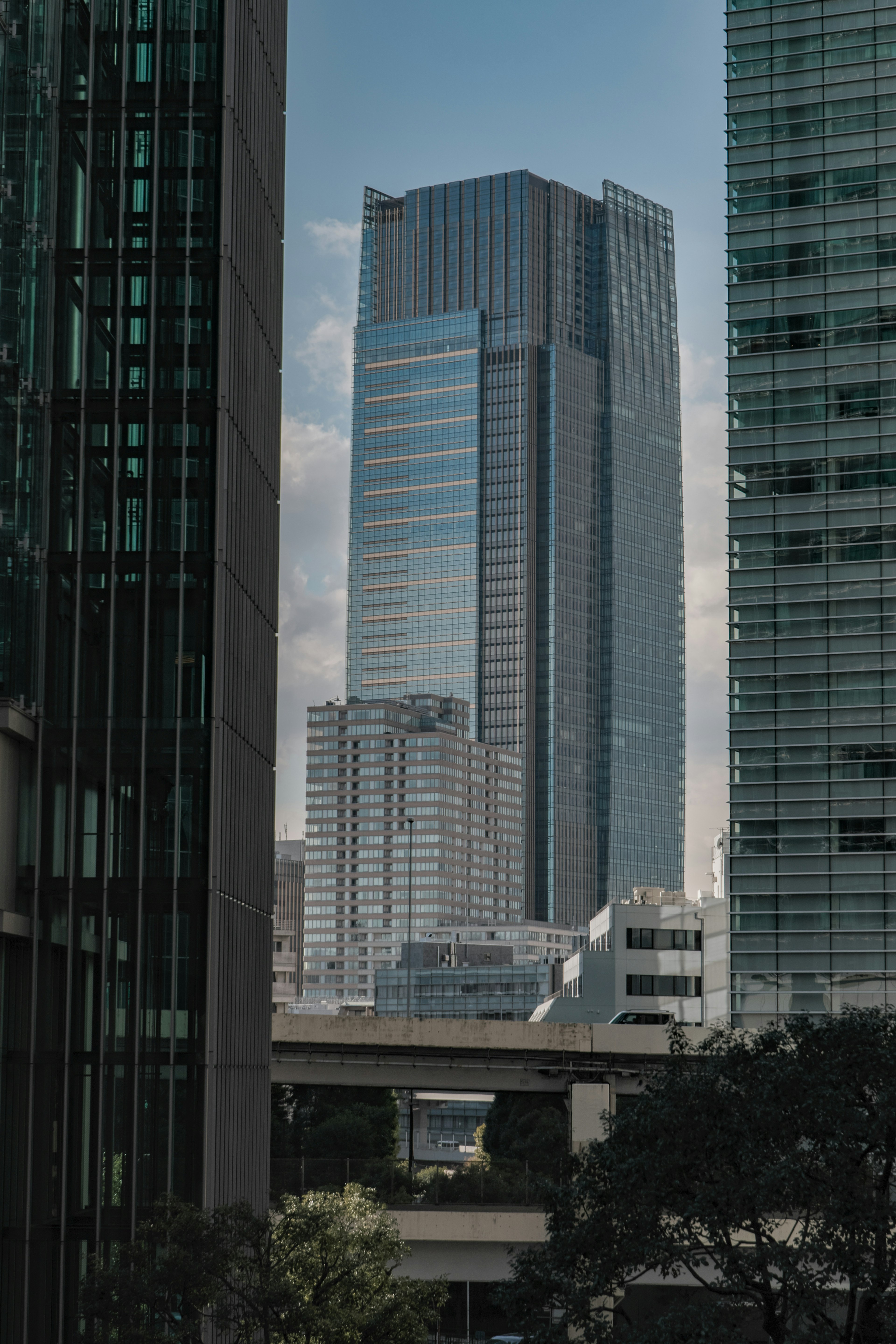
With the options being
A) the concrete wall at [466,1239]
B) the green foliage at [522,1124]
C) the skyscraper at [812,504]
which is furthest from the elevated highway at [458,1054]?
the skyscraper at [812,504]

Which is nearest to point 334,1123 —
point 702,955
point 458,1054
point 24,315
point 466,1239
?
point 458,1054

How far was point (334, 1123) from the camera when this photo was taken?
107250mm

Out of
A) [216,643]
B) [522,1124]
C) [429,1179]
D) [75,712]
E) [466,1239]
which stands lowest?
[522,1124]

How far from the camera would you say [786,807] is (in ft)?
402

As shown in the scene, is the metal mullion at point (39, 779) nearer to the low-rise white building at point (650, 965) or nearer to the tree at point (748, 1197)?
the tree at point (748, 1197)

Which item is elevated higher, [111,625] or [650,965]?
[111,625]

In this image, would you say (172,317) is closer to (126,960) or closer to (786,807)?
(126,960)

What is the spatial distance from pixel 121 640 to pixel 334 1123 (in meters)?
72.9

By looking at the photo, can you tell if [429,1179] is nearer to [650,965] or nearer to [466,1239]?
[466,1239]

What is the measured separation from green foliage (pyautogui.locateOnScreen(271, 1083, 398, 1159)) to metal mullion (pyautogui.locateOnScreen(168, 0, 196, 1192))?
206 ft

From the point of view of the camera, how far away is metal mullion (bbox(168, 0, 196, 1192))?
39.2 meters

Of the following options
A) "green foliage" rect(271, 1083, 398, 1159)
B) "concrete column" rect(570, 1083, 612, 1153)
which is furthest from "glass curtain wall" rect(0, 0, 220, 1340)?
"green foliage" rect(271, 1083, 398, 1159)

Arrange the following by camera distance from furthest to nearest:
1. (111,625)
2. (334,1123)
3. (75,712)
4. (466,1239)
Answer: (334,1123) < (466,1239) < (111,625) < (75,712)

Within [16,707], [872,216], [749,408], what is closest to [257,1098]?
[16,707]
